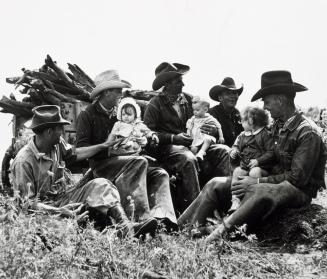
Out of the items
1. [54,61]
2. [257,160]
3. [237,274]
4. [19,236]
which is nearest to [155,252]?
[237,274]

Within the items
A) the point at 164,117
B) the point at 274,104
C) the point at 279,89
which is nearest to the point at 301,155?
the point at 274,104

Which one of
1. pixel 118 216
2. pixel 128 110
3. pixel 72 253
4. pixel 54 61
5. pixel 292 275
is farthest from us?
pixel 54 61

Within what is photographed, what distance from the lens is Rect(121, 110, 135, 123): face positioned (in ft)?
21.1

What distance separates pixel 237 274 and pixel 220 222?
5.79 ft

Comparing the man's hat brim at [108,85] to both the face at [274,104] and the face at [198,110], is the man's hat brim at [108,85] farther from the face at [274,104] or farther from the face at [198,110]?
the face at [274,104]

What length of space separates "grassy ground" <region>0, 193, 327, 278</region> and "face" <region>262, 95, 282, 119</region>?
1866 millimetres

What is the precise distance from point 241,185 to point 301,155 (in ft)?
2.46

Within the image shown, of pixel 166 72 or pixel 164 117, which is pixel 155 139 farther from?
pixel 166 72

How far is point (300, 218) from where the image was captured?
542 centimetres

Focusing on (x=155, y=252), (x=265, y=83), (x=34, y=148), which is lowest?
(x=155, y=252)

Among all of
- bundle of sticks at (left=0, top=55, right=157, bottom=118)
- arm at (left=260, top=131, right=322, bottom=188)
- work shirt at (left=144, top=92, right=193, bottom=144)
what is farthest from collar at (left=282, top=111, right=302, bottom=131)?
bundle of sticks at (left=0, top=55, right=157, bottom=118)

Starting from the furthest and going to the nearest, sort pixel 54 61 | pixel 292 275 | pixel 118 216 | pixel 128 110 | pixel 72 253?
1. pixel 54 61
2. pixel 128 110
3. pixel 118 216
4. pixel 292 275
5. pixel 72 253

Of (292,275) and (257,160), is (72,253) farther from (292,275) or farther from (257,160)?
(257,160)

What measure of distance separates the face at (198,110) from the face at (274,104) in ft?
4.67
